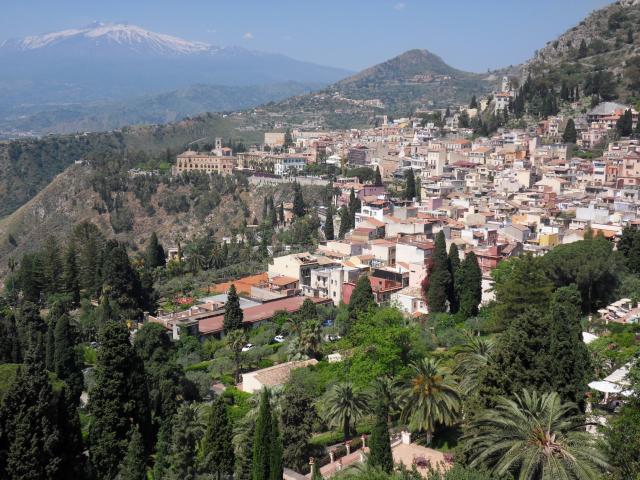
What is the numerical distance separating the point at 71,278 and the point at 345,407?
25629 mm

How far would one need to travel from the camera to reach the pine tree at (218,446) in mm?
16859

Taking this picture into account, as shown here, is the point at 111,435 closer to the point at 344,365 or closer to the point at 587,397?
the point at 344,365

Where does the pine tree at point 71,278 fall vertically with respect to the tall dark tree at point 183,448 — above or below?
below

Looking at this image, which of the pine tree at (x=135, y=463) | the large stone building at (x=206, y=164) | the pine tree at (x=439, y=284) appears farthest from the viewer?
the large stone building at (x=206, y=164)

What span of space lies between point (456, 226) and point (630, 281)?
1277 cm

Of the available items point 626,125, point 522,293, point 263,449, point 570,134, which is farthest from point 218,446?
point 626,125

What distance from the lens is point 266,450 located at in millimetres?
15359

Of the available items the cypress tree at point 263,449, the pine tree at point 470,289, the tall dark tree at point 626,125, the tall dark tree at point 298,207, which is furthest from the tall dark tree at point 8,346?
the tall dark tree at point 626,125

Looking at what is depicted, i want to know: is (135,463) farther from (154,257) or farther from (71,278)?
(154,257)

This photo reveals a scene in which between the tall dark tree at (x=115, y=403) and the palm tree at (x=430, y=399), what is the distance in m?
7.41

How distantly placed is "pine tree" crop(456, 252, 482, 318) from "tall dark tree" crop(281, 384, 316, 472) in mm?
12210

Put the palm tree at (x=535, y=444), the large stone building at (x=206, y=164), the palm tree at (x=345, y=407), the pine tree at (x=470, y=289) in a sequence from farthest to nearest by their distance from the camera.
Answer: the large stone building at (x=206, y=164), the pine tree at (x=470, y=289), the palm tree at (x=345, y=407), the palm tree at (x=535, y=444)

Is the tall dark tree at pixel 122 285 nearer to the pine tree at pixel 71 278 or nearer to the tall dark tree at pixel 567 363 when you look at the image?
the pine tree at pixel 71 278

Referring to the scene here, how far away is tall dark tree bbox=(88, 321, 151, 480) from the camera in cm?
1819
